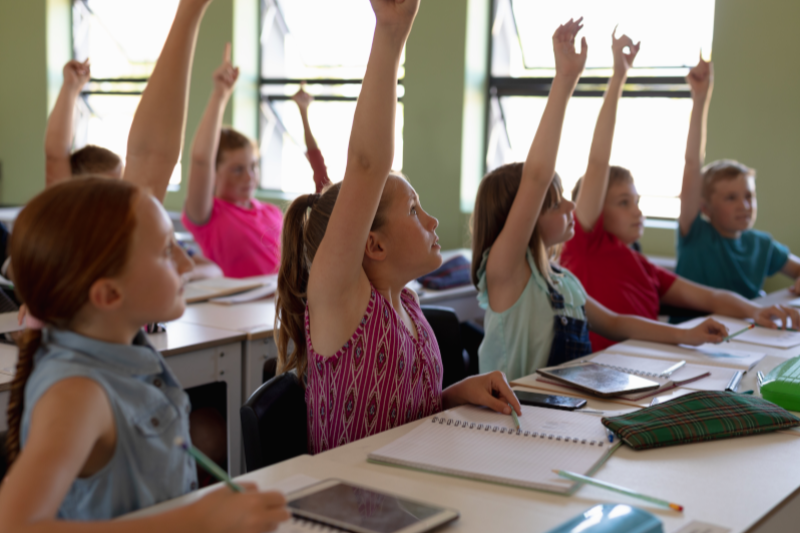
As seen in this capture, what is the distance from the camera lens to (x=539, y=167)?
A: 187cm

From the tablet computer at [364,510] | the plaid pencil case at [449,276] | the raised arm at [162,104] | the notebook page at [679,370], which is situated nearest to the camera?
the tablet computer at [364,510]

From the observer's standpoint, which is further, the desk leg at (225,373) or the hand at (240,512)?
the desk leg at (225,373)

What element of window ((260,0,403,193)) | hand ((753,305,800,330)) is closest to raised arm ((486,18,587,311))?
hand ((753,305,800,330))

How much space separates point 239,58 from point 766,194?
386 centimetres

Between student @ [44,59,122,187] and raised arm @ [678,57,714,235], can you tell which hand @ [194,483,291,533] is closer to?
student @ [44,59,122,187]

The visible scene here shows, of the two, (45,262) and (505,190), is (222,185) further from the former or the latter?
(45,262)

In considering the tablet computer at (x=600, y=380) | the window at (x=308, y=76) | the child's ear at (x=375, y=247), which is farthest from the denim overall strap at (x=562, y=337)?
the window at (x=308, y=76)

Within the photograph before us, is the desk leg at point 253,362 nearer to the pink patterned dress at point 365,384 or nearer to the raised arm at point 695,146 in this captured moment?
the pink patterned dress at point 365,384

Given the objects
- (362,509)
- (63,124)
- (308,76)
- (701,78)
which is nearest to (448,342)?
(362,509)

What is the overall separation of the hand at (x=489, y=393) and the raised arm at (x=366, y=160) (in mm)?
334

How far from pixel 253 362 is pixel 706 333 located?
1.32m

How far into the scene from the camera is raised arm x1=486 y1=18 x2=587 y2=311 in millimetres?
1859

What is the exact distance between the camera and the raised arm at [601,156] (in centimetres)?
256

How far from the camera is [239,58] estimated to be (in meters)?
5.70
